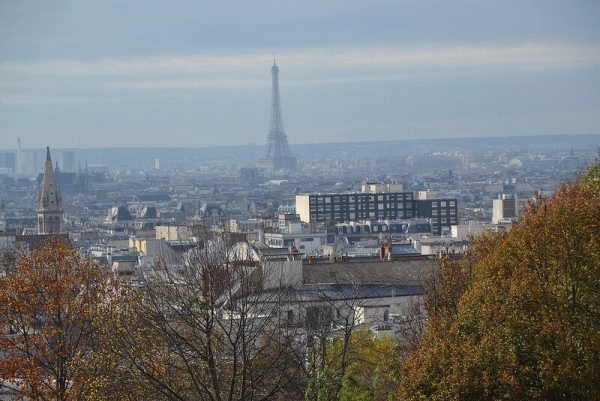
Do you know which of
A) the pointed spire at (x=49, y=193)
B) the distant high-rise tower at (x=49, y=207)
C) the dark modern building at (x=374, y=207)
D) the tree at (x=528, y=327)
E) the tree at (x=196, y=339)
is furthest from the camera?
the dark modern building at (x=374, y=207)

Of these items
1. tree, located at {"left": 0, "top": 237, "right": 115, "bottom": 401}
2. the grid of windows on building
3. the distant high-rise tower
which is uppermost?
tree, located at {"left": 0, "top": 237, "right": 115, "bottom": 401}

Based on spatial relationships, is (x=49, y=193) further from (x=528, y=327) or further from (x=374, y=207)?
(x=528, y=327)

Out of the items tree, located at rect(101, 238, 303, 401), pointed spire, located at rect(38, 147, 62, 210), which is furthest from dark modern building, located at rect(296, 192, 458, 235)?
tree, located at rect(101, 238, 303, 401)

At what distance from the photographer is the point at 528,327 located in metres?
23.8

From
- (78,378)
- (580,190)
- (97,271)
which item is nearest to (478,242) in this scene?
(580,190)

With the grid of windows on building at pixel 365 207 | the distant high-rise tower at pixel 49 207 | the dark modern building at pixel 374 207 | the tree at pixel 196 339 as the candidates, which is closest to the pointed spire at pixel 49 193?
the distant high-rise tower at pixel 49 207

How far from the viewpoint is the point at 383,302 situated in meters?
45.5

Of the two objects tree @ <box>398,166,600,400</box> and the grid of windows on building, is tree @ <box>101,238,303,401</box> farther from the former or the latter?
the grid of windows on building

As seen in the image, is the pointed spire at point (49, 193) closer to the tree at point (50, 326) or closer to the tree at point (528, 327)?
the tree at point (50, 326)

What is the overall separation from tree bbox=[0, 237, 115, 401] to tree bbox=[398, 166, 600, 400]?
249 inches

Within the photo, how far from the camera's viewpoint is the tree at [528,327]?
23203mm

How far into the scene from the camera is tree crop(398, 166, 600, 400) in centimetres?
2320

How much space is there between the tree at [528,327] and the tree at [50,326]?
6329mm

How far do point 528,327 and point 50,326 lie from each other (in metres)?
10.6
